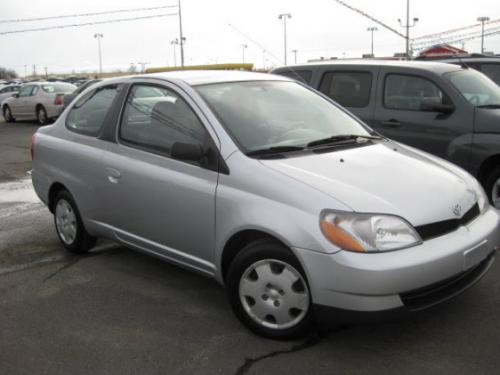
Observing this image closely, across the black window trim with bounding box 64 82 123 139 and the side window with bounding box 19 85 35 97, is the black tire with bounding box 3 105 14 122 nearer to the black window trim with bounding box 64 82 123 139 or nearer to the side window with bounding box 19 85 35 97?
the side window with bounding box 19 85 35 97

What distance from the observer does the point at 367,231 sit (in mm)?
3193

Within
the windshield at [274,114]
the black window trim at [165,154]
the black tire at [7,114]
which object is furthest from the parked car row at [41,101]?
the windshield at [274,114]

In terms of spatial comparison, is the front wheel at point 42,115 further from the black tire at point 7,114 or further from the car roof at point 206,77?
the car roof at point 206,77

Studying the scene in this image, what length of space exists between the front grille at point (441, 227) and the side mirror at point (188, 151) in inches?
55.8

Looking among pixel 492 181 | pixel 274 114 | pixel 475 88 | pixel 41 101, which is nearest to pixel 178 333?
pixel 274 114

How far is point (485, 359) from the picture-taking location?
327cm

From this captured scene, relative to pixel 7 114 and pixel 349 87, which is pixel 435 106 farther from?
pixel 7 114

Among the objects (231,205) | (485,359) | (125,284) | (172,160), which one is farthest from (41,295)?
(485,359)

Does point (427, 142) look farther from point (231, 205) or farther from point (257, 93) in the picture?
point (231, 205)

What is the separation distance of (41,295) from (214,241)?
1.51 meters

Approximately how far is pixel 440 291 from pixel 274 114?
169cm

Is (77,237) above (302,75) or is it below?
below

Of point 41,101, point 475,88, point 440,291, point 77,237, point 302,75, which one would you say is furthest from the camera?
point 41,101

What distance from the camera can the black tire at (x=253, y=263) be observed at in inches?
133
